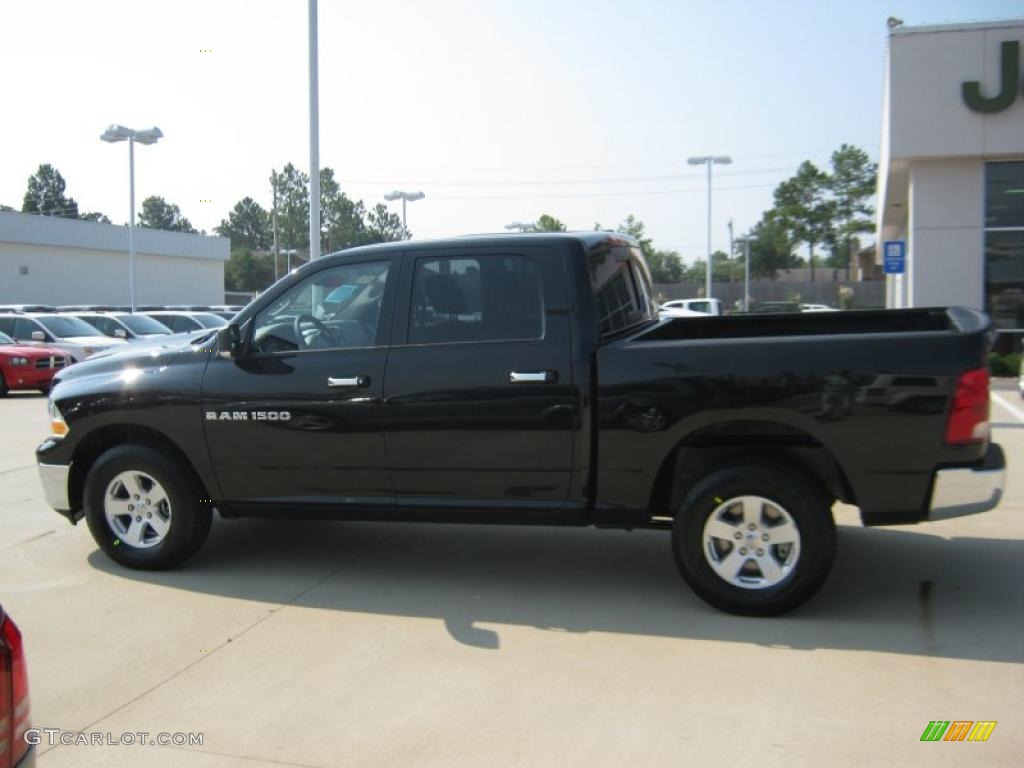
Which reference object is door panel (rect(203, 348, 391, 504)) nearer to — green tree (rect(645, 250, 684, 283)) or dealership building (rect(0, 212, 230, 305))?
dealership building (rect(0, 212, 230, 305))

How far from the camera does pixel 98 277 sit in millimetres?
47094

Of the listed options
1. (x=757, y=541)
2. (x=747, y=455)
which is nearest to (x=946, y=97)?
(x=747, y=455)

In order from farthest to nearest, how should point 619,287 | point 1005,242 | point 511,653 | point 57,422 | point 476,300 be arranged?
point 1005,242
point 57,422
point 619,287
point 476,300
point 511,653

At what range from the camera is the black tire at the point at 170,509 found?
595 cm

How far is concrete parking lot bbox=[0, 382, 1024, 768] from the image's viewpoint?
149 inches

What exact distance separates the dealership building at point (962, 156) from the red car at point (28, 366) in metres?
16.4

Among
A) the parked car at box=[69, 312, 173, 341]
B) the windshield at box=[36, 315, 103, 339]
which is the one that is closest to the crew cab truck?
the windshield at box=[36, 315, 103, 339]

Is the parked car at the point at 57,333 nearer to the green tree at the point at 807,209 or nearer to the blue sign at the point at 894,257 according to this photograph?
the blue sign at the point at 894,257

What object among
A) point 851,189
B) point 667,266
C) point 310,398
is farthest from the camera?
point 667,266

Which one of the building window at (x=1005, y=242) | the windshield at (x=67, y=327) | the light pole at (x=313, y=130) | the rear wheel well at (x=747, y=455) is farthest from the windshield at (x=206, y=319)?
the rear wheel well at (x=747, y=455)

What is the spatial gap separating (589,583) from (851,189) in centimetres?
7480

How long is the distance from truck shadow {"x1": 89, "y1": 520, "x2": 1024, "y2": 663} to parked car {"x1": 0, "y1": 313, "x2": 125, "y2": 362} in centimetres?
1389

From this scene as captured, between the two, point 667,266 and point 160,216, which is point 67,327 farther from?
point 160,216

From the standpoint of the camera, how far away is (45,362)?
60.7ft
